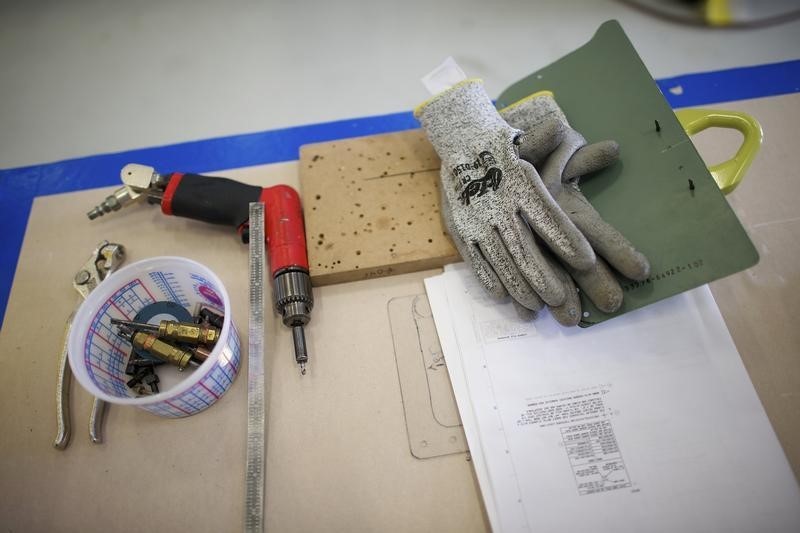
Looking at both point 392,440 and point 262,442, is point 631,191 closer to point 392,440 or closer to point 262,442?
point 392,440

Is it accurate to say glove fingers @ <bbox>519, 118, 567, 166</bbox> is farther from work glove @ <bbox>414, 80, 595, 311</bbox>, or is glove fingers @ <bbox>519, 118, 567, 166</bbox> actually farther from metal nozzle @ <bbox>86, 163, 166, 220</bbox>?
metal nozzle @ <bbox>86, 163, 166, 220</bbox>

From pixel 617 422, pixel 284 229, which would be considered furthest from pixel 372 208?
pixel 617 422

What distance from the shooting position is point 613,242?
0.63 m

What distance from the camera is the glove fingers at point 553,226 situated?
24.1 inches

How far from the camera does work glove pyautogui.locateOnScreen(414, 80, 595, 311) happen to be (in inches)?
24.9

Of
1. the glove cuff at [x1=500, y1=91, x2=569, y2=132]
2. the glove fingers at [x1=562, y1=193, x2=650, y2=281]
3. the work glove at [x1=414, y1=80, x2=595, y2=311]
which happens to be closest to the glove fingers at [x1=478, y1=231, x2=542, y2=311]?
the work glove at [x1=414, y1=80, x2=595, y2=311]

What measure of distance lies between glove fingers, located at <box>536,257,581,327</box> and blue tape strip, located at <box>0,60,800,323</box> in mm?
460

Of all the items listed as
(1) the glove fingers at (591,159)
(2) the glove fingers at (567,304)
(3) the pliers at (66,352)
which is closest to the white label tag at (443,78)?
(1) the glove fingers at (591,159)

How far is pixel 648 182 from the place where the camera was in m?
0.69

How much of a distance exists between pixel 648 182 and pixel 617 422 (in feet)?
1.12

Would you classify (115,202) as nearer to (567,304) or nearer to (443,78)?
(443,78)

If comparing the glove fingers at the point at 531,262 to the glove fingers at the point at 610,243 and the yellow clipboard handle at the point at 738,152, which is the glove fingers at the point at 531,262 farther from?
the yellow clipboard handle at the point at 738,152

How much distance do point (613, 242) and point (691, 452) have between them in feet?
0.96

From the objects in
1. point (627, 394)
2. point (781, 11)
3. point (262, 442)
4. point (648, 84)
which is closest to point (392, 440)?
point (262, 442)
